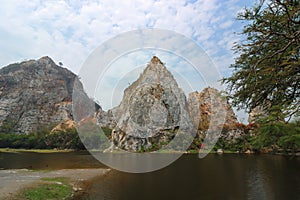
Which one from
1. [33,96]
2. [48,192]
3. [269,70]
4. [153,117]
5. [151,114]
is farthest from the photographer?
[33,96]

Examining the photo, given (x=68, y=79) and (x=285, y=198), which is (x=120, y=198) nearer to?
(x=285, y=198)

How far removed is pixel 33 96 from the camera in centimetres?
12169

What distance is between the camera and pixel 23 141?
76562 millimetres

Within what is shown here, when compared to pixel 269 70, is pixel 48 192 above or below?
below

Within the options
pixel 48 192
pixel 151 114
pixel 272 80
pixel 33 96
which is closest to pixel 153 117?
pixel 151 114

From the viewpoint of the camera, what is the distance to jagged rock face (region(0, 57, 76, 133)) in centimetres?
11019

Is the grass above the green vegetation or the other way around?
the other way around

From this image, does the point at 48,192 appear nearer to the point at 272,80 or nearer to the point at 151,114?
the point at 272,80

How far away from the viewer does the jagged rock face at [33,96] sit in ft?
362

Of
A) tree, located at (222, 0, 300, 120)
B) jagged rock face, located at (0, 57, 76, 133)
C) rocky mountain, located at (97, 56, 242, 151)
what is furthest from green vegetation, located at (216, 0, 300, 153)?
jagged rock face, located at (0, 57, 76, 133)

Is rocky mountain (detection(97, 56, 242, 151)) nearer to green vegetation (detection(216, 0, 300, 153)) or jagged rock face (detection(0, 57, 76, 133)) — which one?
green vegetation (detection(216, 0, 300, 153))

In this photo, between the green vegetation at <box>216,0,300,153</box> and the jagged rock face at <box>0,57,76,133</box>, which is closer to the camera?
the green vegetation at <box>216,0,300,153</box>

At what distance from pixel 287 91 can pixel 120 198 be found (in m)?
11.4

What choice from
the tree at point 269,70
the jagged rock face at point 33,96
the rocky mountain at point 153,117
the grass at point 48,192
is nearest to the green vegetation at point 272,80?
the tree at point 269,70
